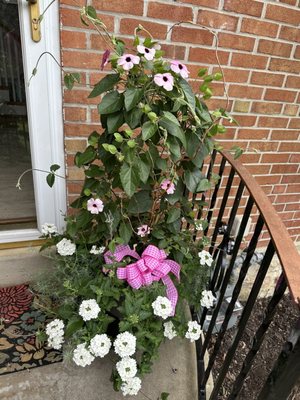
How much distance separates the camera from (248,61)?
1.59m

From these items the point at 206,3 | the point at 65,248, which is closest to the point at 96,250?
the point at 65,248

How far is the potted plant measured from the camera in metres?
0.94

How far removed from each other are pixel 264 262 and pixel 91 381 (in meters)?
0.93

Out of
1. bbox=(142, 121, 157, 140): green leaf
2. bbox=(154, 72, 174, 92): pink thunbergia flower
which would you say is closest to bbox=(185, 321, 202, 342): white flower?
bbox=(142, 121, 157, 140): green leaf

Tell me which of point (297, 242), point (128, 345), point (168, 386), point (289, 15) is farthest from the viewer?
point (297, 242)

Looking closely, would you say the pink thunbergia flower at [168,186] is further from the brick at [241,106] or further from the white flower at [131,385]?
the brick at [241,106]

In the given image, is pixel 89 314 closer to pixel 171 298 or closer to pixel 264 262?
pixel 171 298

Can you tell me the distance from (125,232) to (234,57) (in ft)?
3.60

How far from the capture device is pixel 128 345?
104 centimetres

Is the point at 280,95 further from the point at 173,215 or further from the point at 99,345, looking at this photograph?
the point at 99,345

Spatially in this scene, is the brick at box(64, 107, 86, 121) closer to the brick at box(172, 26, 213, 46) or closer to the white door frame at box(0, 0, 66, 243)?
the white door frame at box(0, 0, 66, 243)

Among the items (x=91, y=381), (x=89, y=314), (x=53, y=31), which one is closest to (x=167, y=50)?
(x=53, y=31)

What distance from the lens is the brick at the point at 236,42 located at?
149 cm

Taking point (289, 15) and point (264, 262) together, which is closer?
point (264, 262)
